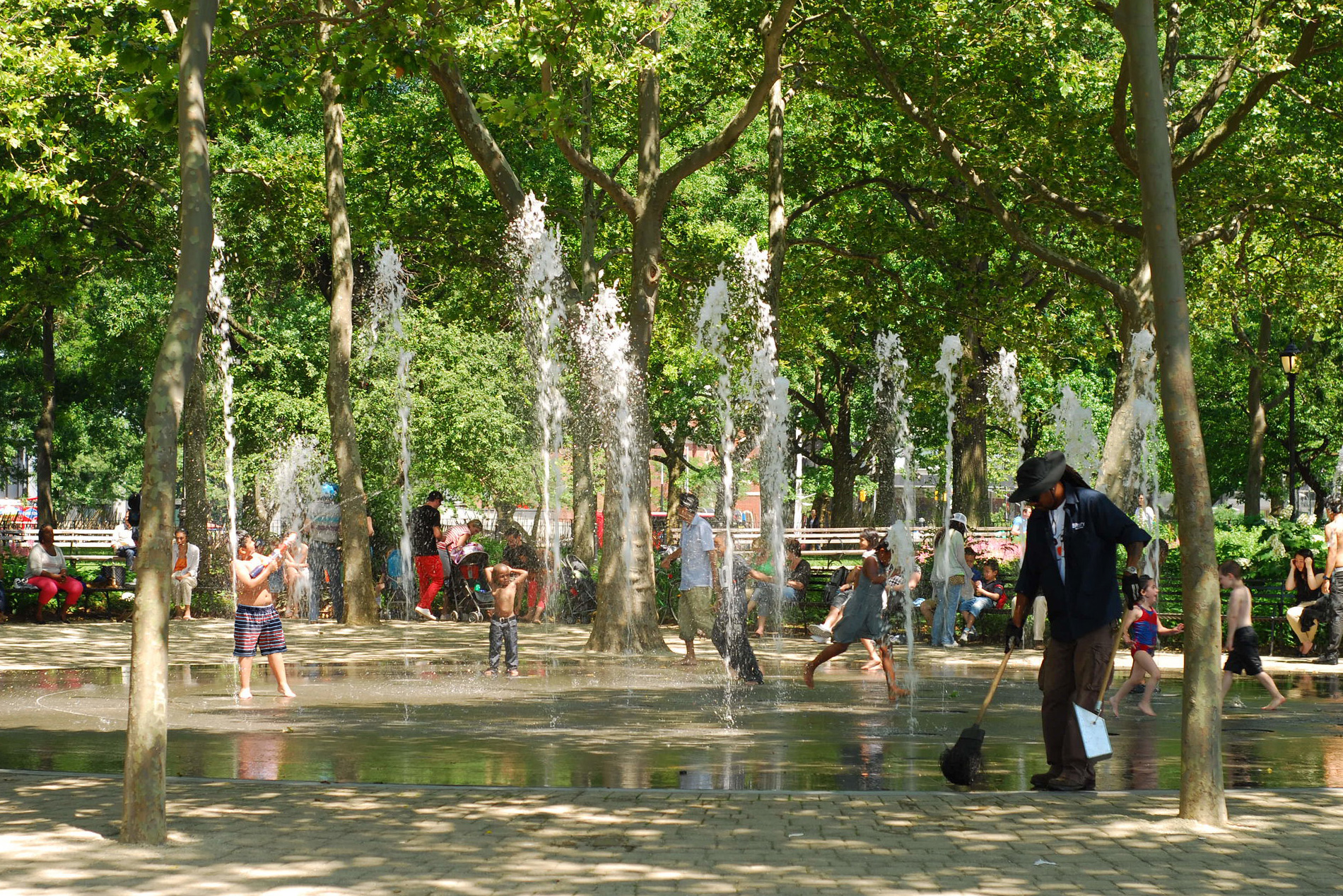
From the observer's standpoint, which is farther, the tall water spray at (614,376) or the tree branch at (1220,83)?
the tree branch at (1220,83)

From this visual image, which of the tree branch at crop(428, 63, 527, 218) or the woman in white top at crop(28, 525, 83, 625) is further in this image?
the woman in white top at crop(28, 525, 83, 625)

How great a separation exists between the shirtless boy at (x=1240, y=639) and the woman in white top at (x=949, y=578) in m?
6.18

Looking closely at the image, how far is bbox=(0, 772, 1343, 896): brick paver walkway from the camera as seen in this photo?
616 cm

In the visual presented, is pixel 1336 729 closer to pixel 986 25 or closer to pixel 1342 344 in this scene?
pixel 986 25

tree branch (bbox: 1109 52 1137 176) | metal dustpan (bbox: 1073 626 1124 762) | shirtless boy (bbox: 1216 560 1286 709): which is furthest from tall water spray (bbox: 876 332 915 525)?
metal dustpan (bbox: 1073 626 1124 762)

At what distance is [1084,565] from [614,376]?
41.2ft

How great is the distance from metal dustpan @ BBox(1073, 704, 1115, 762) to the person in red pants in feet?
52.2

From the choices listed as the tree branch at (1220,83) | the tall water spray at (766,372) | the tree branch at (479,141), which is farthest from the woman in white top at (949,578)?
the tree branch at (479,141)

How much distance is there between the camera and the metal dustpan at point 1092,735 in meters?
8.42

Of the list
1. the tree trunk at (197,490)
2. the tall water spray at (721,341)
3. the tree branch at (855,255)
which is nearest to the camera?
the tall water spray at (721,341)

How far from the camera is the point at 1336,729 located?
11.7 meters

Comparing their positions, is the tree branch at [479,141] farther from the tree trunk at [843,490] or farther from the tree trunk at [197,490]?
the tree trunk at [843,490]

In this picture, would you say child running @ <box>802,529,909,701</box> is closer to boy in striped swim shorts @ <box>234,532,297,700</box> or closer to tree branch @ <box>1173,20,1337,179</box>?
boy in striped swim shorts @ <box>234,532,297,700</box>

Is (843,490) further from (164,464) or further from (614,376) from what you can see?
(164,464)
